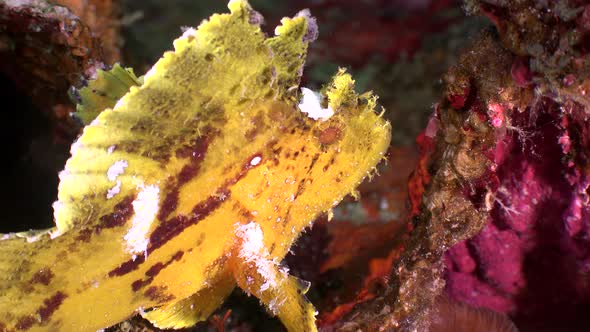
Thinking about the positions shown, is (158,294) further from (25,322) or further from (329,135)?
(329,135)

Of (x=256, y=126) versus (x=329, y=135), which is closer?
(x=256, y=126)

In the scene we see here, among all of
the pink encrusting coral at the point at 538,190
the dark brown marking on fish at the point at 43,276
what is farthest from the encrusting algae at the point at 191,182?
the pink encrusting coral at the point at 538,190

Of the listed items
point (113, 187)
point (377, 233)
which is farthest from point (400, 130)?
point (113, 187)

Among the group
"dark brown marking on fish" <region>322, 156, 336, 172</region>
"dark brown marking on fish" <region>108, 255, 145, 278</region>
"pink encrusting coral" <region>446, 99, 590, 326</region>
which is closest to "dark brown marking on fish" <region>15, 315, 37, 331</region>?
"dark brown marking on fish" <region>108, 255, 145, 278</region>

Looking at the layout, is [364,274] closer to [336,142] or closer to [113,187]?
[336,142]

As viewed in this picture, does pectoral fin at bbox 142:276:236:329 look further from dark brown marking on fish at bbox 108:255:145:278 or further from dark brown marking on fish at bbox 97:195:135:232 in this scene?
dark brown marking on fish at bbox 97:195:135:232

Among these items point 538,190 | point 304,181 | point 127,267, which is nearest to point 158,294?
point 127,267
